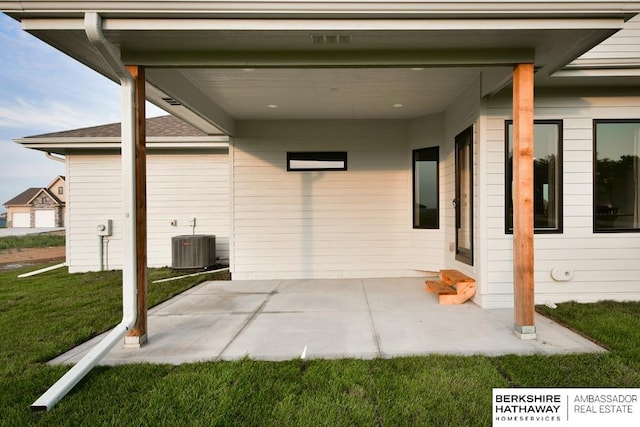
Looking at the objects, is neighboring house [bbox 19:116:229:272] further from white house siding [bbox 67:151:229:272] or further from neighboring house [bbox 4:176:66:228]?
neighboring house [bbox 4:176:66:228]

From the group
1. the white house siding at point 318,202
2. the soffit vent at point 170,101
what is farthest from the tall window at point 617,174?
the soffit vent at point 170,101

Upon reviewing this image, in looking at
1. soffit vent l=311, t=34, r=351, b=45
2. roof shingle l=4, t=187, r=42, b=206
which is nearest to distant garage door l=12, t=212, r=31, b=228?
roof shingle l=4, t=187, r=42, b=206

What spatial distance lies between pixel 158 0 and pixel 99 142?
221 inches

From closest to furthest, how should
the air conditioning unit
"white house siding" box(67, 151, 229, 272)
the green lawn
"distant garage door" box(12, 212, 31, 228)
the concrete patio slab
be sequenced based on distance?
the green lawn → the concrete patio slab → the air conditioning unit → "white house siding" box(67, 151, 229, 272) → "distant garage door" box(12, 212, 31, 228)

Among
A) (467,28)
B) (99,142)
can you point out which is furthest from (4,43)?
(467,28)

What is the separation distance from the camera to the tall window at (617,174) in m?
4.31

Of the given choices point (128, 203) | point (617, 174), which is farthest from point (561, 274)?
point (128, 203)

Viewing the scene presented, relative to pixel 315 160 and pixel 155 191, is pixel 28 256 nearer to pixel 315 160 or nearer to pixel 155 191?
pixel 155 191

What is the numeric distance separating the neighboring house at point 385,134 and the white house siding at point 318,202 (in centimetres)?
2

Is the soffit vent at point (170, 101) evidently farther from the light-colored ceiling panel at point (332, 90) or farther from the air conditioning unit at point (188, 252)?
the air conditioning unit at point (188, 252)

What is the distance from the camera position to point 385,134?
19.7ft

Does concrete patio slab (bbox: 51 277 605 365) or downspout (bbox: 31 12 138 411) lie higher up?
downspout (bbox: 31 12 138 411)

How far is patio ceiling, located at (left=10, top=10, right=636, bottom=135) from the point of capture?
2.61 m

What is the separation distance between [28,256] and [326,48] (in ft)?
36.6
